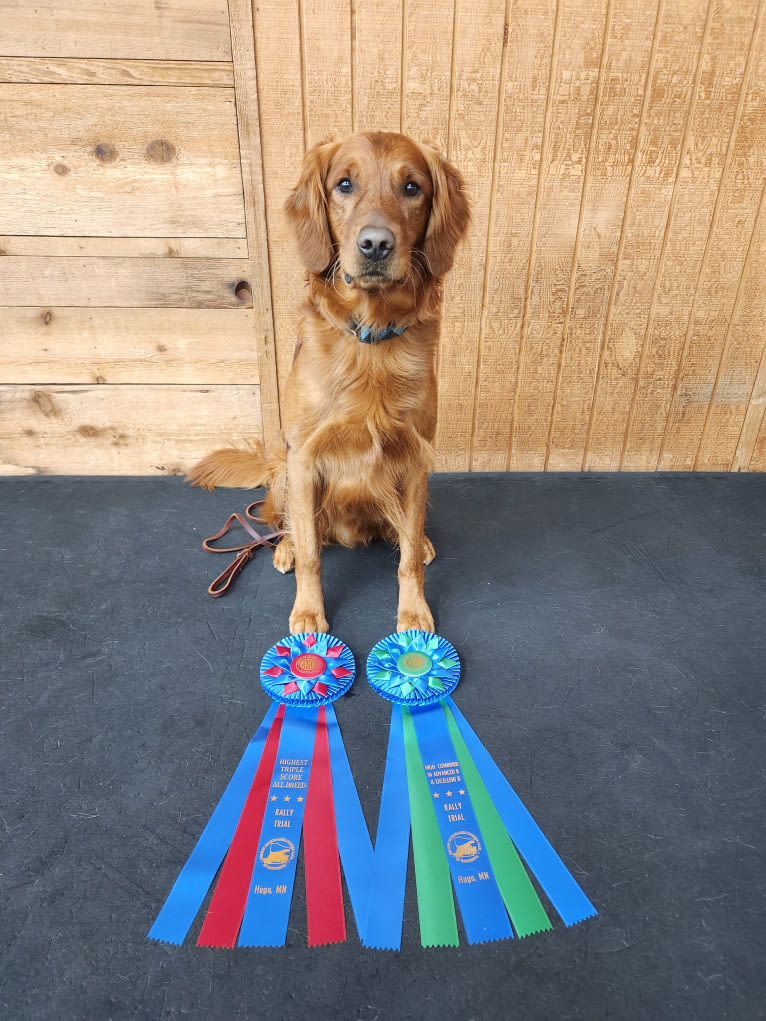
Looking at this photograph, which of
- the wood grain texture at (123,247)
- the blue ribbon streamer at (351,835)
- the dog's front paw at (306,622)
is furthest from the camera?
the wood grain texture at (123,247)

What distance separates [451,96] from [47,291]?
158cm

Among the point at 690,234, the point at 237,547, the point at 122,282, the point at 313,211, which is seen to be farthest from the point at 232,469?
the point at 690,234

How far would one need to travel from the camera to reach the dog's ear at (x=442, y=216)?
154 centimetres

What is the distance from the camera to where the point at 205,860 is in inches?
45.3

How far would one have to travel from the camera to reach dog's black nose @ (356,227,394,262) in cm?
135

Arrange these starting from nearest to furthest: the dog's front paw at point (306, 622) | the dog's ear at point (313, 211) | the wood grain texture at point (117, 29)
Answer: the dog's ear at point (313, 211) → the dog's front paw at point (306, 622) → the wood grain texture at point (117, 29)

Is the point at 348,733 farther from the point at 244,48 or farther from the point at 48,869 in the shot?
the point at 244,48

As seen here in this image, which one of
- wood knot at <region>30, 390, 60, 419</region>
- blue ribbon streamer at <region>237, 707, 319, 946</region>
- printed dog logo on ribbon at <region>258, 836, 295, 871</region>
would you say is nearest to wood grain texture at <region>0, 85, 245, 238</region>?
wood knot at <region>30, 390, 60, 419</region>

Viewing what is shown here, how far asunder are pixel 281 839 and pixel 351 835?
5.3 inches

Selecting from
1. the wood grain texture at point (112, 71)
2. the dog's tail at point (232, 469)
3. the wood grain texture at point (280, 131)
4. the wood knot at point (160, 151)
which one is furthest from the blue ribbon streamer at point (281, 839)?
the wood grain texture at point (112, 71)

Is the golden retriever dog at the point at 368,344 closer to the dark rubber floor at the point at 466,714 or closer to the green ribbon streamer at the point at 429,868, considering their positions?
the dark rubber floor at the point at 466,714

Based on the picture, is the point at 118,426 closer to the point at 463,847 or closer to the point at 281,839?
the point at 281,839

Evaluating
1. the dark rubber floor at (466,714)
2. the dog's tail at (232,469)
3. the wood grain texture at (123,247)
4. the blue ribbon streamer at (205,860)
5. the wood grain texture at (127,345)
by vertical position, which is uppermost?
the wood grain texture at (123,247)

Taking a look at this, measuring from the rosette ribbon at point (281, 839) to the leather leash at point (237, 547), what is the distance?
501 mm
